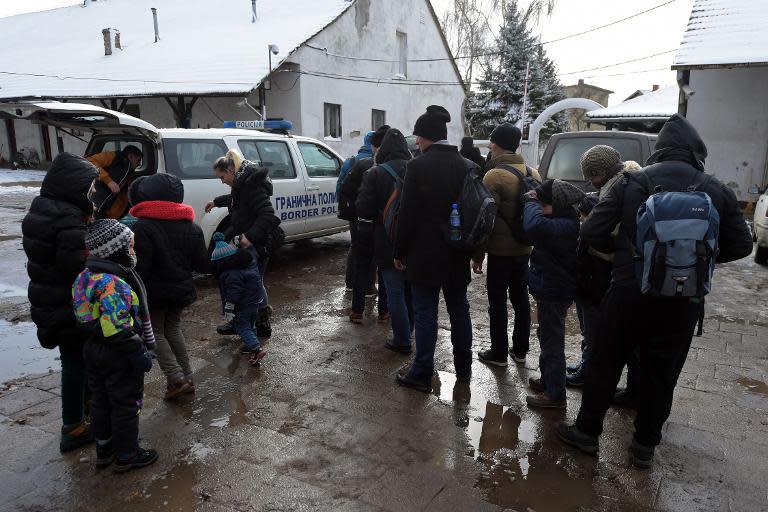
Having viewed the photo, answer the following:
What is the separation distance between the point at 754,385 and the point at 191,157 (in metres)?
5.92

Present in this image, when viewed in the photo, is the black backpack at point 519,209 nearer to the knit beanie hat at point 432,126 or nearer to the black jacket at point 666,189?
the knit beanie hat at point 432,126

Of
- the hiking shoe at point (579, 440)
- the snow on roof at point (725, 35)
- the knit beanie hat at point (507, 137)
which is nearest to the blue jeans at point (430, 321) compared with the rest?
the hiking shoe at point (579, 440)

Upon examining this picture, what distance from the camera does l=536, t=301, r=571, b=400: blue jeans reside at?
351 centimetres

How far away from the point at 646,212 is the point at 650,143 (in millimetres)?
4650

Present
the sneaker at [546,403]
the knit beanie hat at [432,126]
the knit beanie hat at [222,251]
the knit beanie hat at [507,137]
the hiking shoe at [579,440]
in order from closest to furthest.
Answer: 1. the hiking shoe at [579,440]
2. the sneaker at [546,403]
3. the knit beanie hat at [432,126]
4. the knit beanie hat at [507,137]
5. the knit beanie hat at [222,251]

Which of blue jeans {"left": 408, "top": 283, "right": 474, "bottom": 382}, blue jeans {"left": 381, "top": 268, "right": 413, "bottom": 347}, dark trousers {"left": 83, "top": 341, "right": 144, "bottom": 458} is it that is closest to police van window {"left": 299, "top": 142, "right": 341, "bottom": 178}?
blue jeans {"left": 381, "top": 268, "right": 413, "bottom": 347}

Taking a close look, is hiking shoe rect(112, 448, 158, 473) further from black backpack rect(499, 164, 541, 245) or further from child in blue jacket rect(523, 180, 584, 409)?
black backpack rect(499, 164, 541, 245)

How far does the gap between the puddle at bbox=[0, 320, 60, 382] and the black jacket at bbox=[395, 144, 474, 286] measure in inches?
119

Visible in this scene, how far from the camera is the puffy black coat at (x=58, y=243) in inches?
116

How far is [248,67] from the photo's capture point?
1739cm

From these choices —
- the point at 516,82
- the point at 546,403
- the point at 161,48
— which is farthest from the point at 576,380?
the point at 516,82

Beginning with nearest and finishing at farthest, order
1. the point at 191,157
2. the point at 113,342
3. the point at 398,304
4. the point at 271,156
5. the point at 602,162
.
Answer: the point at 113,342 < the point at 602,162 < the point at 398,304 < the point at 191,157 < the point at 271,156

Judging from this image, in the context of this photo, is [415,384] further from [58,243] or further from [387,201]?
[58,243]

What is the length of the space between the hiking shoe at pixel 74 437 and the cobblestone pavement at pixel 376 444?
2.9 inches
